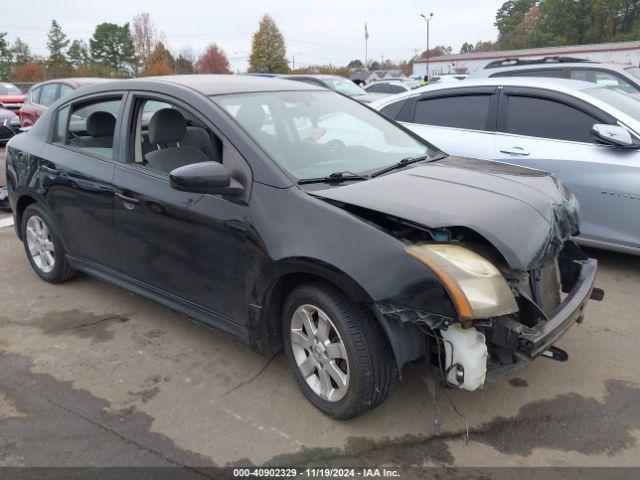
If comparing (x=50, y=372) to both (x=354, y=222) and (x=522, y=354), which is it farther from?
(x=522, y=354)

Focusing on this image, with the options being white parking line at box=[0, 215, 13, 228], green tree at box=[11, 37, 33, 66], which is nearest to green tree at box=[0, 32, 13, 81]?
green tree at box=[11, 37, 33, 66]

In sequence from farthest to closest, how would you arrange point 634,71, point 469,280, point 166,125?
point 634,71, point 166,125, point 469,280

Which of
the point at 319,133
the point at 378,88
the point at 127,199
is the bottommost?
the point at 378,88

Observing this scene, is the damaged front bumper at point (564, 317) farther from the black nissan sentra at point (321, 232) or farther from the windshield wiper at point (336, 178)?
the windshield wiper at point (336, 178)

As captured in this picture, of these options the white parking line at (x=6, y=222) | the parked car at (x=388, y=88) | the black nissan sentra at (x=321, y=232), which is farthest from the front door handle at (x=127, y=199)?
the parked car at (x=388, y=88)

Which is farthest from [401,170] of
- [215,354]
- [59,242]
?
[59,242]

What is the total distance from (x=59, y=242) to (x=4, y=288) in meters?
0.78

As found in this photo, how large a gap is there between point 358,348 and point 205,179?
44.6 inches

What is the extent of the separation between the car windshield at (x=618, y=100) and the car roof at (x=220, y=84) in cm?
269

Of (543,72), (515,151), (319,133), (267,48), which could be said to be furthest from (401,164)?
(267,48)

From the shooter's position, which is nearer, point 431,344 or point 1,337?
point 431,344

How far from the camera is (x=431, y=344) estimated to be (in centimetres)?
258

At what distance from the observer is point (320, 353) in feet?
9.20

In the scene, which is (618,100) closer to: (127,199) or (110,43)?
(127,199)
